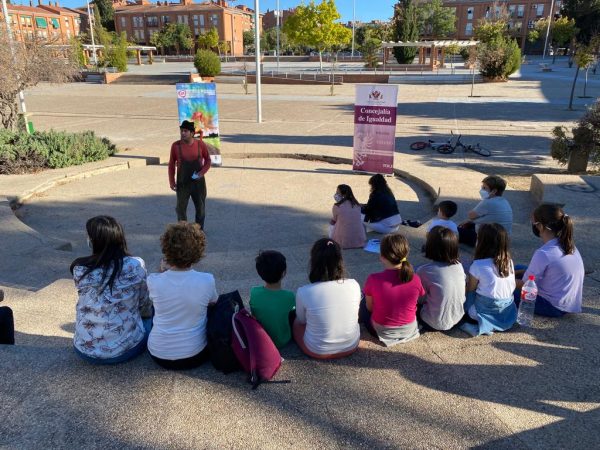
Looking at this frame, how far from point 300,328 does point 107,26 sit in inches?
4507

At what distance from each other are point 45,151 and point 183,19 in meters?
98.2

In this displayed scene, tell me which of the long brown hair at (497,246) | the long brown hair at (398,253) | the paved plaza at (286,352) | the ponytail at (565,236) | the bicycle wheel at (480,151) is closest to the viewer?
the paved plaza at (286,352)

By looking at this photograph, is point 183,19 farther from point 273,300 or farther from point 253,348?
point 253,348

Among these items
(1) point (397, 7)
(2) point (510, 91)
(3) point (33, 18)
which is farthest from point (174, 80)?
(3) point (33, 18)

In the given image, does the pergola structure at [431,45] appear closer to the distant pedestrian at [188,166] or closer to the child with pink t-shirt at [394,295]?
the distant pedestrian at [188,166]

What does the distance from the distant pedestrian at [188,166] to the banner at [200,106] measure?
16.3 ft

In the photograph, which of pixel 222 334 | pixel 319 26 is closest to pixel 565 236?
pixel 222 334

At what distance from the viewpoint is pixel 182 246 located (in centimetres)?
321

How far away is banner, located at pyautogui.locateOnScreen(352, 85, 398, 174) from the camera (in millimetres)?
10750

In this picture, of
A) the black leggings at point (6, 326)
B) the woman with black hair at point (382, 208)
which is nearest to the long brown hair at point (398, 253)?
the black leggings at point (6, 326)

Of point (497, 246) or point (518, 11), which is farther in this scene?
point (518, 11)

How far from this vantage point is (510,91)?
1200 inches

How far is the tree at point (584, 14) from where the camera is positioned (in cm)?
5962

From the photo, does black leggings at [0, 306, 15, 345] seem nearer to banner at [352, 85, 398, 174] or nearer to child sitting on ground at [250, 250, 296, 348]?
child sitting on ground at [250, 250, 296, 348]
